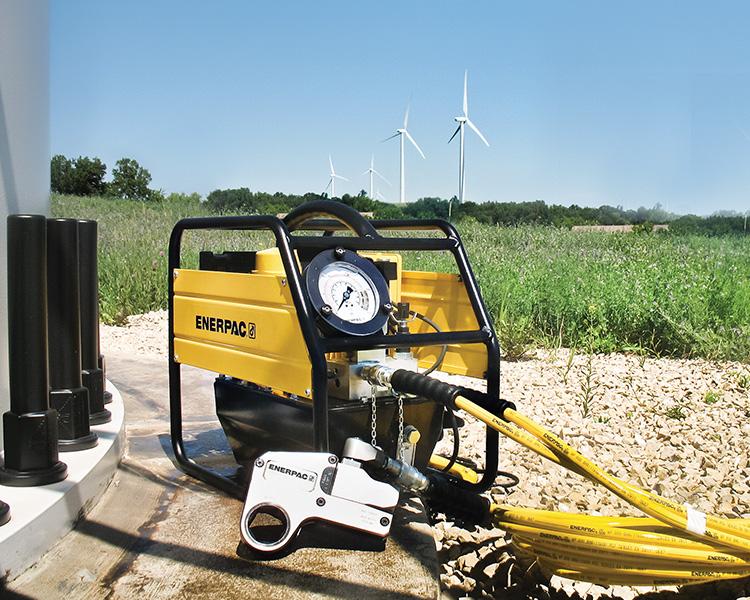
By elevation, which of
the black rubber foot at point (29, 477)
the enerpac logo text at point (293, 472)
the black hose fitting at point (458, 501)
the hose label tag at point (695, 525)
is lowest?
the black hose fitting at point (458, 501)

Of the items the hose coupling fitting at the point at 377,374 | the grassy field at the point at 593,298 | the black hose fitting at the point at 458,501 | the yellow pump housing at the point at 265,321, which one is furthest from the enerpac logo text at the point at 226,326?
the grassy field at the point at 593,298

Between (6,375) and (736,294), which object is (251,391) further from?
(736,294)

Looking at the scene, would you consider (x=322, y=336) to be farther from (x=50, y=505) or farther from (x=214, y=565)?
(x=50, y=505)

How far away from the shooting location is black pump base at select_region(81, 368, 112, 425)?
314 cm

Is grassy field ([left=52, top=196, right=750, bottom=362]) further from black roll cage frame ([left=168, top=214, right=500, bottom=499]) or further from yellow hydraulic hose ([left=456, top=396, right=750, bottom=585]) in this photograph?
yellow hydraulic hose ([left=456, top=396, right=750, bottom=585])

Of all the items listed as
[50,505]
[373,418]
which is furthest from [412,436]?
[50,505]

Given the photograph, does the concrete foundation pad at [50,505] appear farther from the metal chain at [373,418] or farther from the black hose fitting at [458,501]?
the black hose fitting at [458,501]

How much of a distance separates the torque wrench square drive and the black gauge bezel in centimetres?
38

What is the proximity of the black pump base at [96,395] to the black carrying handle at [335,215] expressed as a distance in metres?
1.02

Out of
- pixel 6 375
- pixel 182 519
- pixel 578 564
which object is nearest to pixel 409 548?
pixel 578 564

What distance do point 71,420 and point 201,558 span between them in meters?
0.82

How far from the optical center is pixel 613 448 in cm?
376

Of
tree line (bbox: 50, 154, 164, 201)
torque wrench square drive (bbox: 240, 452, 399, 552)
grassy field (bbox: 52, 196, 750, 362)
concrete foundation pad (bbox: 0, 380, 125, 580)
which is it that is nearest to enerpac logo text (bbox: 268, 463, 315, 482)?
torque wrench square drive (bbox: 240, 452, 399, 552)

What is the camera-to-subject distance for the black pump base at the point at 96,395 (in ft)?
10.3
